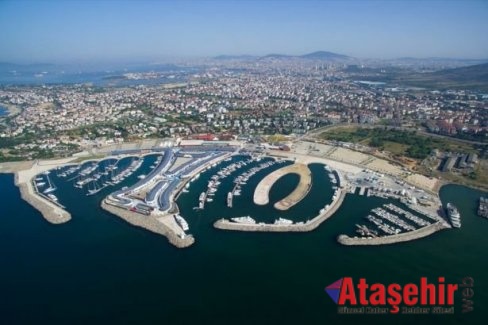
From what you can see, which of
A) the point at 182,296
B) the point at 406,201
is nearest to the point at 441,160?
the point at 406,201

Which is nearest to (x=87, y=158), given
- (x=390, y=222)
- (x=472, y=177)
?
(x=390, y=222)

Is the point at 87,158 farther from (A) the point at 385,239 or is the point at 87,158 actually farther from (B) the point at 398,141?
(B) the point at 398,141

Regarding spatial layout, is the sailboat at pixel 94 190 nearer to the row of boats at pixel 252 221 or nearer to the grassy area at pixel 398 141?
the row of boats at pixel 252 221

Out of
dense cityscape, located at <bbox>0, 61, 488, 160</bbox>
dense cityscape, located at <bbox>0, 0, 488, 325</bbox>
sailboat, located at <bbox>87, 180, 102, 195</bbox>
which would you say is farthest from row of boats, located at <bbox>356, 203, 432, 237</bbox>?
dense cityscape, located at <bbox>0, 61, 488, 160</bbox>

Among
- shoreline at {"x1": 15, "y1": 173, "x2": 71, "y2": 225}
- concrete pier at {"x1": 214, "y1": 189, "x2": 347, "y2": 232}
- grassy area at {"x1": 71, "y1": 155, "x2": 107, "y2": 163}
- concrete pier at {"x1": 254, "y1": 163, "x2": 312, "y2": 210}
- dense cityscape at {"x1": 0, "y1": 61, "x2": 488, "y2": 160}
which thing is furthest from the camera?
dense cityscape at {"x1": 0, "y1": 61, "x2": 488, "y2": 160}

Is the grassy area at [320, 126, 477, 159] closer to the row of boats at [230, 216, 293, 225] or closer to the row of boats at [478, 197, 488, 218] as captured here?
the row of boats at [478, 197, 488, 218]

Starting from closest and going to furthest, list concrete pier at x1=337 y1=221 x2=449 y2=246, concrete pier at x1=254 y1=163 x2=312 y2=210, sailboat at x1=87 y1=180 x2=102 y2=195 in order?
concrete pier at x1=337 y1=221 x2=449 y2=246 < concrete pier at x1=254 y1=163 x2=312 y2=210 < sailboat at x1=87 y1=180 x2=102 y2=195
